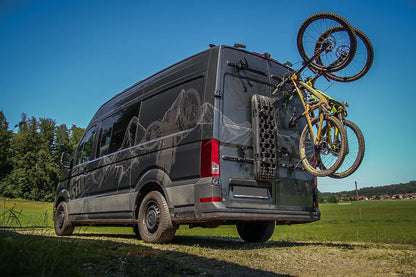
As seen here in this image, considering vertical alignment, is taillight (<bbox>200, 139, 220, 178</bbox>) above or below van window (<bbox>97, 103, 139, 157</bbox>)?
below

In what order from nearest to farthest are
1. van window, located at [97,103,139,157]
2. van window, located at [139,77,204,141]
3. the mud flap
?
1. the mud flap
2. van window, located at [139,77,204,141]
3. van window, located at [97,103,139,157]

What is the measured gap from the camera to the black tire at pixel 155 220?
5.11 meters

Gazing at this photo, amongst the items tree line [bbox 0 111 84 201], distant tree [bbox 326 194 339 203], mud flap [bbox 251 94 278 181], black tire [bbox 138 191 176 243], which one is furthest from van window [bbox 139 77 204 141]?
distant tree [bbox 326 194 339 203]

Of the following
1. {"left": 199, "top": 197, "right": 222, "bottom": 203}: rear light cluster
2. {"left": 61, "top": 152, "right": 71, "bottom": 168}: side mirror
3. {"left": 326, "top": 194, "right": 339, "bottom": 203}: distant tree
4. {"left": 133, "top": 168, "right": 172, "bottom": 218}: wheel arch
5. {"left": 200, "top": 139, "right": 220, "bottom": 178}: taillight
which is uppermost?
{"left": 61, "top": 152, "right": 71, "bottom": 168}: side mirror

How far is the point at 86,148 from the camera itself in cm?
803

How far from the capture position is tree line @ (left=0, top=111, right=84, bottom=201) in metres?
62.0

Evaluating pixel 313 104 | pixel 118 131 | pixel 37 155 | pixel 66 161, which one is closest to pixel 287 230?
pixel 66 161

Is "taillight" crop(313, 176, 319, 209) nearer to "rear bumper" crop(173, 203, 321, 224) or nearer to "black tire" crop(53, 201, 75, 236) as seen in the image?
"rear bumper" crop(173, 203, 321, 224)

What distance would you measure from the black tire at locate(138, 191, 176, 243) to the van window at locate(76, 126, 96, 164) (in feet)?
8.69

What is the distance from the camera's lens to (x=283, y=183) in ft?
17.6

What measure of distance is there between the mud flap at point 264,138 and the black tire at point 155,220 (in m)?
1.52

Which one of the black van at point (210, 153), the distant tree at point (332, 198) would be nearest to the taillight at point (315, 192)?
the black van at point (210, 153)

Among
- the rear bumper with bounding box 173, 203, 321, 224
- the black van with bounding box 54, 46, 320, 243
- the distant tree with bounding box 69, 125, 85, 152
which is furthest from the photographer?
the distant tree with bounding box 69, 125, 85, 152

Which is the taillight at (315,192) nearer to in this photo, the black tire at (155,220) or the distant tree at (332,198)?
the black tire at (155,220)
